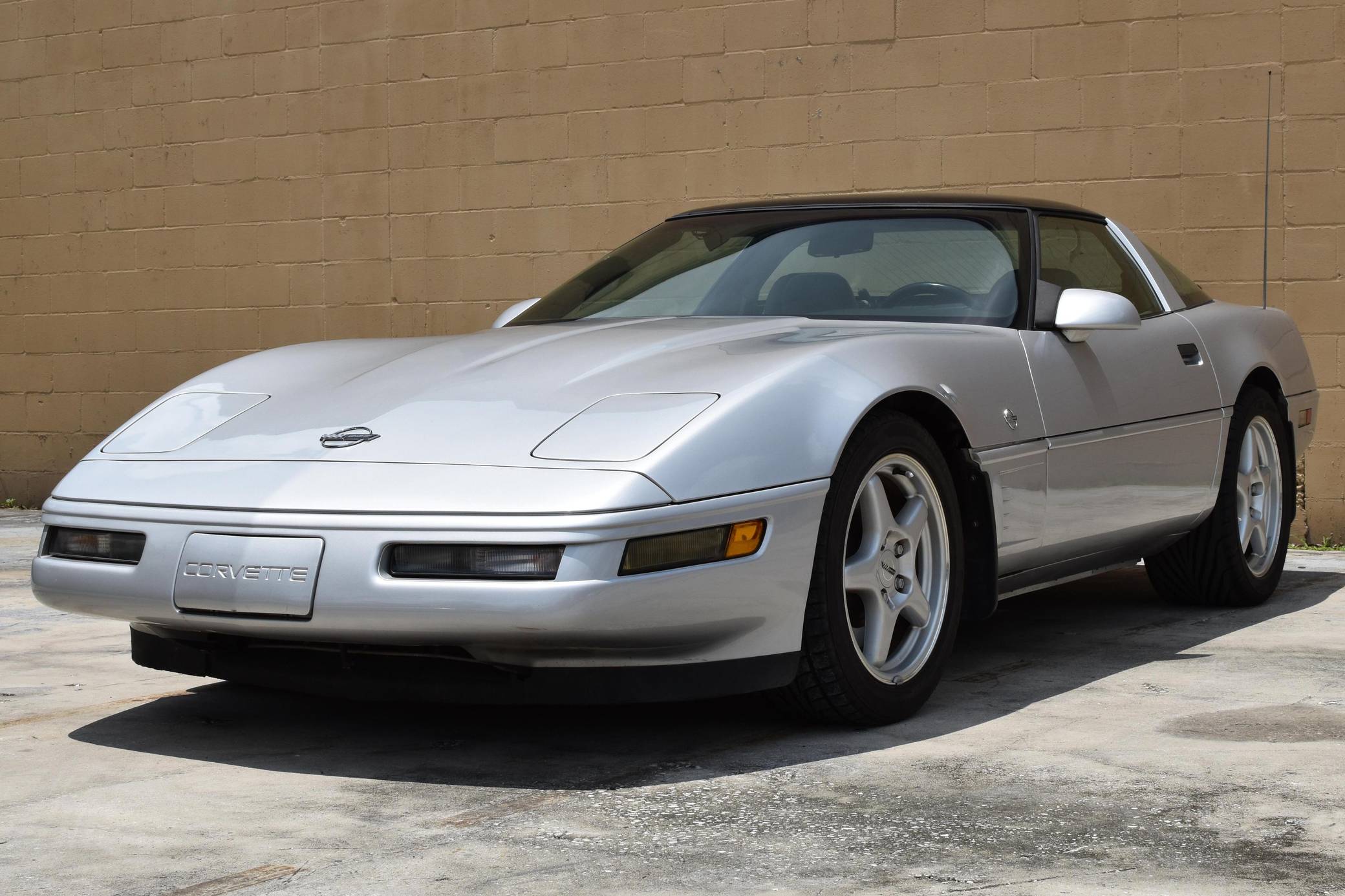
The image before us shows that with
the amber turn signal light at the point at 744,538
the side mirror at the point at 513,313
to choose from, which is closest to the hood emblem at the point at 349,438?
the amber turn signal light at the point at 744,538

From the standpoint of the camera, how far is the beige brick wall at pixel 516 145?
7.66 meters

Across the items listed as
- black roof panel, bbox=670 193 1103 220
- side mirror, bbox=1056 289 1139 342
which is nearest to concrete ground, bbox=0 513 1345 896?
side mirror, bbox=1056 289 1139 342

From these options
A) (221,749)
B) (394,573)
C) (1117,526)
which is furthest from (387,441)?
(1117,526)

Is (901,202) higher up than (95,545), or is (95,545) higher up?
(901,202)

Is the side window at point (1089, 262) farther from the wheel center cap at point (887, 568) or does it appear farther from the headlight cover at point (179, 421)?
the headlight cover at point (179, 421)

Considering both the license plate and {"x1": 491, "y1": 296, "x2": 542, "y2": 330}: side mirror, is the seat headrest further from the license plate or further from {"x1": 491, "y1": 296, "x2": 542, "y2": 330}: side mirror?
the license plate

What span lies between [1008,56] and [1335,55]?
4.72 ft

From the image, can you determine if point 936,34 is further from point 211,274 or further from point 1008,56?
point 211,274

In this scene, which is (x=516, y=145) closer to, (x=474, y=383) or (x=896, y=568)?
(x=474, y=383)

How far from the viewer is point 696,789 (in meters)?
3.24

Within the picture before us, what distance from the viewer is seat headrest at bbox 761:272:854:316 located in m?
4.44

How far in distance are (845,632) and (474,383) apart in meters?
0.97

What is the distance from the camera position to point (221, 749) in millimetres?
3631

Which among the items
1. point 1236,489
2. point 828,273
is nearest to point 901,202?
point 828,273
